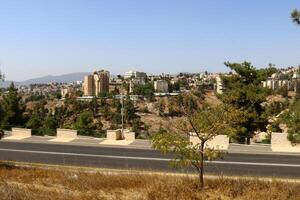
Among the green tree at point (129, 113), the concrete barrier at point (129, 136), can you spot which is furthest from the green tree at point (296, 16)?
the green tree at point (129, 113)

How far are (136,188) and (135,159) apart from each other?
9318 millimetres

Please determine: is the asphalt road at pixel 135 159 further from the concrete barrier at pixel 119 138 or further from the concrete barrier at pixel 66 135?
the concrete barrier at pixel 66 135

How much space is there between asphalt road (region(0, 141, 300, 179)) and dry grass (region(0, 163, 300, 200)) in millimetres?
4256

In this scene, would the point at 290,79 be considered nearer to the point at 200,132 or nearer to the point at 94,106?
the point at 200,132

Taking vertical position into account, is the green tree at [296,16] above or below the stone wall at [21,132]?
above

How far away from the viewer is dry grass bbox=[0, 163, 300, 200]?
454 inches

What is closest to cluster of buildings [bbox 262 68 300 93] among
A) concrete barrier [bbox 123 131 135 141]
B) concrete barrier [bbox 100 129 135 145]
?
concrete barrier [bbox 123 131 135 141]

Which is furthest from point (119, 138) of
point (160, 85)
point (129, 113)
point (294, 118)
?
point (160, 85)

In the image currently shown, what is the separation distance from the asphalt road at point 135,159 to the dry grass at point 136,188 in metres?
4.26

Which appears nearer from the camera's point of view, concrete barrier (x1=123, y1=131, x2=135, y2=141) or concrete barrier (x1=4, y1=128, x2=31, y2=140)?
concrete barrier (x1=123, y1=131, x2=135, y2=141)

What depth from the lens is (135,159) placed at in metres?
22.0

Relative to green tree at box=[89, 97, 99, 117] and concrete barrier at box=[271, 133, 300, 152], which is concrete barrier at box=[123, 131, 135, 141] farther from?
green tree at box=[89, 97, 99, 117]

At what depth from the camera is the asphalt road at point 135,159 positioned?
19031 mm

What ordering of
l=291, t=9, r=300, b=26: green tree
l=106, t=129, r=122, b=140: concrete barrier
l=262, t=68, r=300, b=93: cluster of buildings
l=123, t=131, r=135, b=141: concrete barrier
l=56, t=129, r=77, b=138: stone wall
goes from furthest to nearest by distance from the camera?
l=56, t=129, r=77, b=138: stone wall < l=106, t=129, r=122, b=140: concrete barrier < l=123, t=131, r=135, b=141: concrete barrier < l=262, t=68, r=300, b=93: cluster of buildings < l=291, t=9, r=300, b=26: green tree
